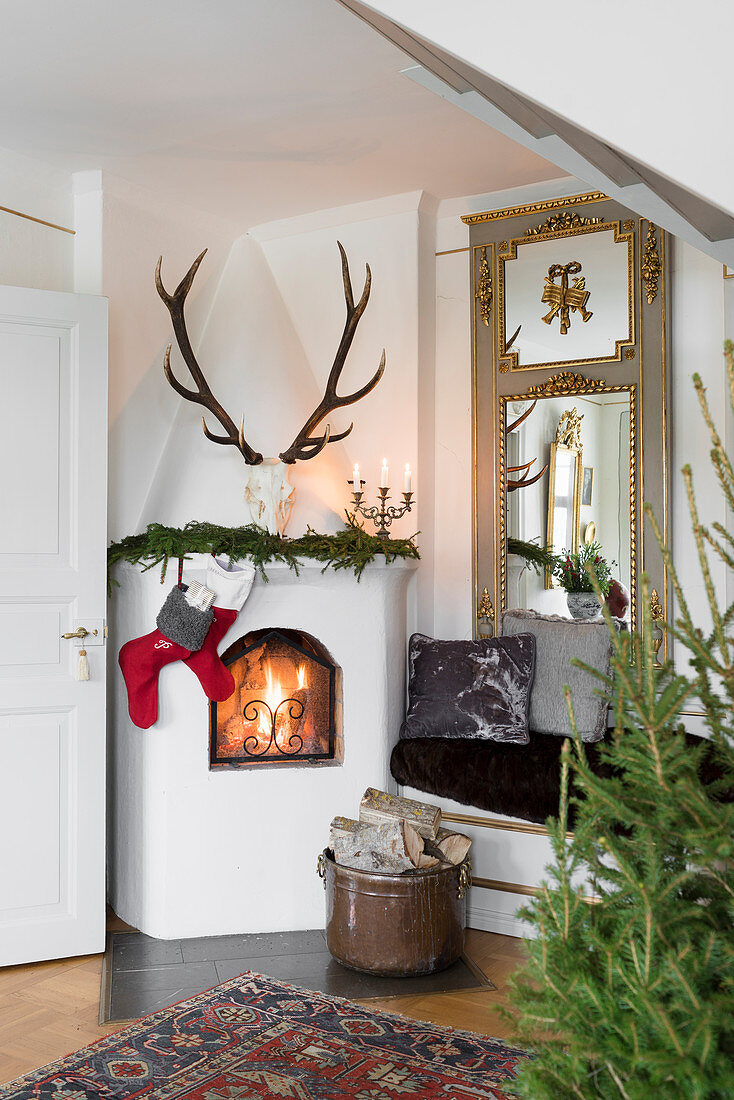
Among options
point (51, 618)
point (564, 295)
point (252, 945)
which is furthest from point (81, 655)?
point (564, 295)

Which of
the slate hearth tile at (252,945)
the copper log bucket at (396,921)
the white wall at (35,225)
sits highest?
the white wall at (35,225)

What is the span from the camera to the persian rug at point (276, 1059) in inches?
96.0

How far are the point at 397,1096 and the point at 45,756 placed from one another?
1.65 metres

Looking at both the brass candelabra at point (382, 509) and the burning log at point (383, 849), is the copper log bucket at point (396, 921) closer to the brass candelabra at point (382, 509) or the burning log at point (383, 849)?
the burning log at point (383, 849)

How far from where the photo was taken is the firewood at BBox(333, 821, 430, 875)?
3.23 meters

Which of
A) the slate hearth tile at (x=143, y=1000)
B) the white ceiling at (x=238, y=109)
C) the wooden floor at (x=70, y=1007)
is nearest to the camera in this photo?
the wooden floor at (x=70, y=1007)

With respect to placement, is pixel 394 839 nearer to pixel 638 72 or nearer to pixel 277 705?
pixel 277 705

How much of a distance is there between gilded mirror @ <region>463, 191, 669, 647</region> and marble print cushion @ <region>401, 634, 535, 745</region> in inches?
11.9

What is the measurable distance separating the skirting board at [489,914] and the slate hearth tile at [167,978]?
101 centimetres

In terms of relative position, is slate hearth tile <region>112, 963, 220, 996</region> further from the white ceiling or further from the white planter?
the white ceiling

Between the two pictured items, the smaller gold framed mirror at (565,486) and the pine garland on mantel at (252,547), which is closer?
the pine garland on mantel at (252,547)

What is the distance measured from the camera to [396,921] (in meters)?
3.17

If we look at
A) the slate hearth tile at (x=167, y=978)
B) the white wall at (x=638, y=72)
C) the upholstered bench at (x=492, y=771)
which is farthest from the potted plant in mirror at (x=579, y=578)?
the white wall at (x=638, y=72)

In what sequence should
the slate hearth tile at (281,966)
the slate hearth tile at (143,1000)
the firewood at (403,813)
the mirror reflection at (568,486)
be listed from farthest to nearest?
the mirror reflection at (568,486), the firewood at (403,813), the slate hearth tile at (281,966), the slate hearth tile at (143,1000)
